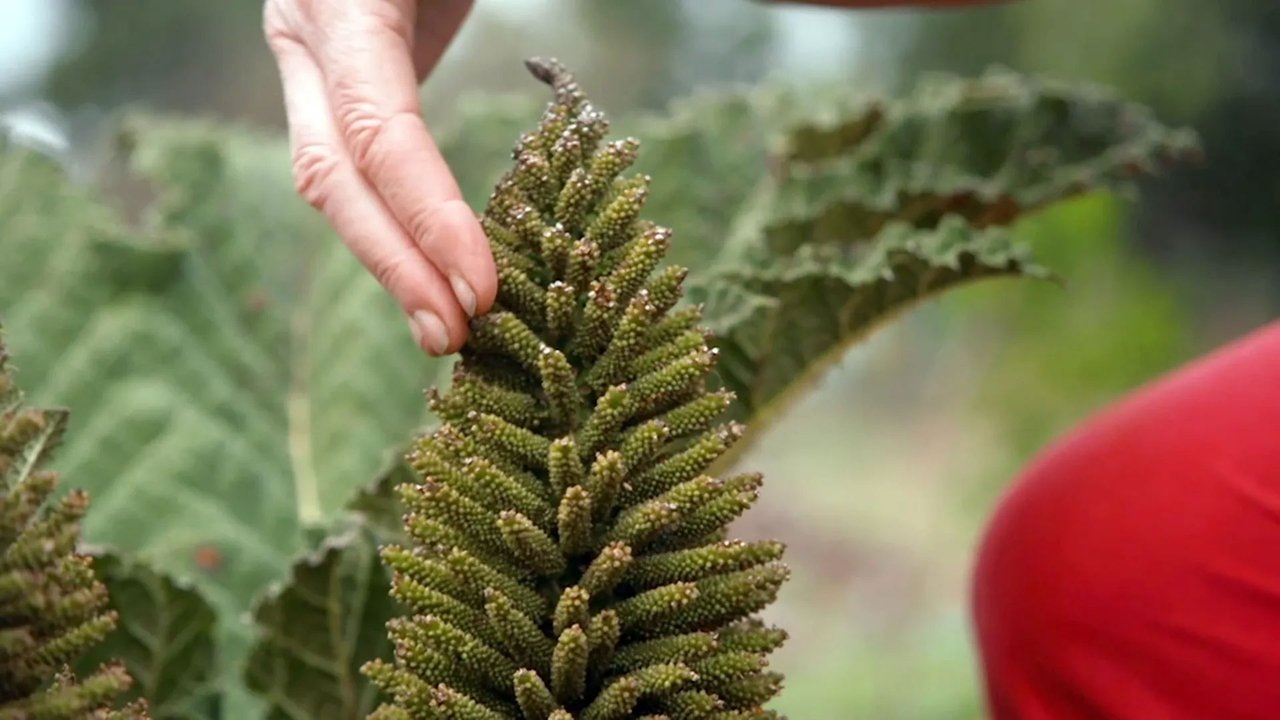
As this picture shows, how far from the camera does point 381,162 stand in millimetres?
667

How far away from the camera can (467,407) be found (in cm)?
60

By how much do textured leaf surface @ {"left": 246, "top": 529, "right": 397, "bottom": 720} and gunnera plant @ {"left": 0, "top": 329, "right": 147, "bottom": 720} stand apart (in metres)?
0.31

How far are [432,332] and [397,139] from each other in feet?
0.35

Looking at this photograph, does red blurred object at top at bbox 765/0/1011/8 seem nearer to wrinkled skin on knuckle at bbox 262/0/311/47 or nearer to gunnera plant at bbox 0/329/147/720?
wrinkled skin on knuckle at bbox 262/0/311/47

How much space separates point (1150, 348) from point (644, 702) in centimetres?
361

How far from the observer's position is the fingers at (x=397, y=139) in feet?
1.99

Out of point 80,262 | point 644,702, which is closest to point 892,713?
point 80,262

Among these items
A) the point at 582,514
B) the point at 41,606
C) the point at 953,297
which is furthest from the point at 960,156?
the point at 953,297

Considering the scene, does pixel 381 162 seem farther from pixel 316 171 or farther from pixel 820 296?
pixel 820 296

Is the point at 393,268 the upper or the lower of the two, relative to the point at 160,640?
upper

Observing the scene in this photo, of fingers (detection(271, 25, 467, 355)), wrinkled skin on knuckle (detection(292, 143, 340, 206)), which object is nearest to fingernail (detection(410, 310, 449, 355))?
fingers (detection(271, 25, 467, 355))

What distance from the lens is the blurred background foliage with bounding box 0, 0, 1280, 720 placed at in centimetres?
381

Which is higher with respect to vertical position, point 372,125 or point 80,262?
point 80,262

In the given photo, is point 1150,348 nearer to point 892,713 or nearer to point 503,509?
point 892,713
